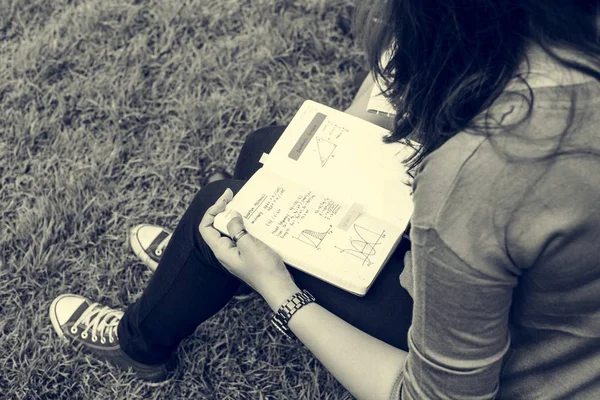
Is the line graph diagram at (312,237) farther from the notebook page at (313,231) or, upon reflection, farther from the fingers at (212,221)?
the fingers at (212,221)

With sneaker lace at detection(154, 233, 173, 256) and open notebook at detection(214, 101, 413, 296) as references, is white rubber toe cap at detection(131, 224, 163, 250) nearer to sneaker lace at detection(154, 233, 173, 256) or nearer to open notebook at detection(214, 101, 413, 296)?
sneaker lace at detection(154, 233, 173, 256)

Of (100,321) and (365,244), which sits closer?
(365,244)

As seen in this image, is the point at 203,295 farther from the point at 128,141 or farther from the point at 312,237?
the point at 128,141

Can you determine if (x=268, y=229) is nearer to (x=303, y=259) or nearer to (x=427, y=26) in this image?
(x=303, y=259)

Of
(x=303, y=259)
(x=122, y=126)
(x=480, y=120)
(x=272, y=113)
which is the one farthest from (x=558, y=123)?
(x=122, y=126)

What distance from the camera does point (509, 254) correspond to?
70 cm

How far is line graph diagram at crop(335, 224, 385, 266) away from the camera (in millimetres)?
1085

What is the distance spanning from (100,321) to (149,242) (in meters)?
0.24

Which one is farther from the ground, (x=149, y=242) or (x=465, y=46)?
(x=465, y=46)

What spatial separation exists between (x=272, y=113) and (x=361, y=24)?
3.14ft

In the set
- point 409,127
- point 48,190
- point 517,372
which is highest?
point 409,127

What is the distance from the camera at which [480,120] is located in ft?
2.25

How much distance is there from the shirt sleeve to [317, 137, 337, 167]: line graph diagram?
1.47 feet

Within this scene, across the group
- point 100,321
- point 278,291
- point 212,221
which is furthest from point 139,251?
point 278,291
